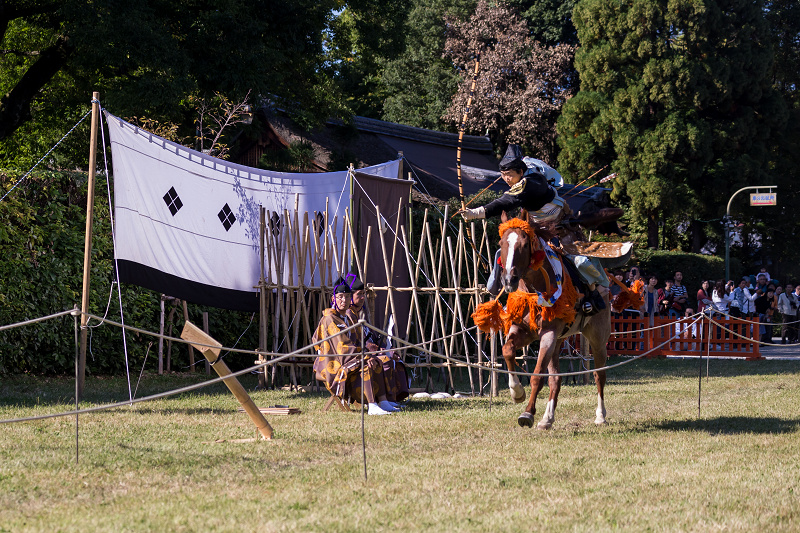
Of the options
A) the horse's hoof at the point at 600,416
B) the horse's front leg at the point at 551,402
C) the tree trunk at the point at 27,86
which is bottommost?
the horse's hoof at the point at 600,416

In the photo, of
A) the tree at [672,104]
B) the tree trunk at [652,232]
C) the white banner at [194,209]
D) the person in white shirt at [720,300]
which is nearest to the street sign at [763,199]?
the tree at [672,104]

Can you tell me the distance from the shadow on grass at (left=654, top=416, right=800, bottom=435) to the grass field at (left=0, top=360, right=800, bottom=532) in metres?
0.02

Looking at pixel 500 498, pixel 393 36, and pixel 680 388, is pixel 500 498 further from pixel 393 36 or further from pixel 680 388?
pixel 393 36

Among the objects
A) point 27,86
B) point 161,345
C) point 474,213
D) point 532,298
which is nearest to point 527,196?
point 474,213

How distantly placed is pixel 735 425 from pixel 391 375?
3414 millimetres

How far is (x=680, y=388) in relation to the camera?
11.0m

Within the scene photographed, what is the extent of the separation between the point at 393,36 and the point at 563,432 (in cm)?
1209

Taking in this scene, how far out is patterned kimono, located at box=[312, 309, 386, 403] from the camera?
8570 millimetres

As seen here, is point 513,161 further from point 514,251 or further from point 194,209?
point 194,209

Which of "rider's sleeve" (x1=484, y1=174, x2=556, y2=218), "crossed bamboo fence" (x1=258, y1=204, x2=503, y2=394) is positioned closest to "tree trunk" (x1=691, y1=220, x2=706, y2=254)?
"crossed bamboo fence" (x1=258, y1=204, x2=503, y2=394)

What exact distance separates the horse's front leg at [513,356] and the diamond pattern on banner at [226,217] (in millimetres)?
4760

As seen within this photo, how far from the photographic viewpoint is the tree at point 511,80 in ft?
94.3

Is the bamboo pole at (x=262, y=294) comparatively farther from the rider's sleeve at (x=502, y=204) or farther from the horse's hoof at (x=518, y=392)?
the horse's hoof at (x=518, y=392)

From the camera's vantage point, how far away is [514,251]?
696 cm
